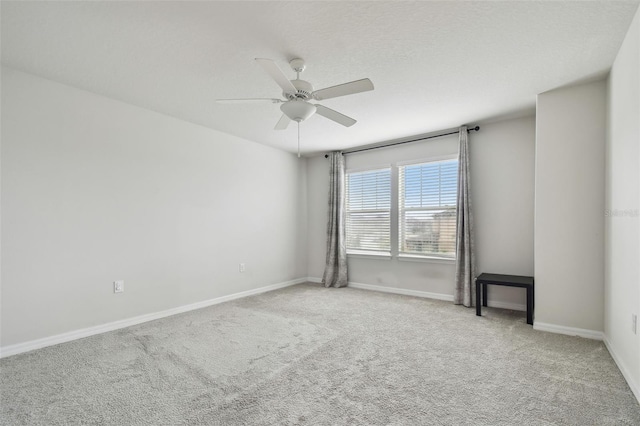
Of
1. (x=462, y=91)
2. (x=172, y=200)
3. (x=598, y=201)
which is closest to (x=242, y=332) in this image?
(x=172, y=200)

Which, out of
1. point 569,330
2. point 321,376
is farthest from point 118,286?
point 569,330

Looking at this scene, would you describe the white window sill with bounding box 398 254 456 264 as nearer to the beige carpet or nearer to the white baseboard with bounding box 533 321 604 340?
the beige carpet

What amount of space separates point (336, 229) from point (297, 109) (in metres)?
3.17

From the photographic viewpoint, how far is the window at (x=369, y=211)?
5184 millimetres

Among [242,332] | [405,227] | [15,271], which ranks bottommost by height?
[242,332]

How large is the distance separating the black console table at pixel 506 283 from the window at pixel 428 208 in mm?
710

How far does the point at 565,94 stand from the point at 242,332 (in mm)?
4066

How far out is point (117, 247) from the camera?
337 centimetres

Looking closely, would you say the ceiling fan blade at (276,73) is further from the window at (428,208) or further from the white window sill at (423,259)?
the white window sill at (423,259)

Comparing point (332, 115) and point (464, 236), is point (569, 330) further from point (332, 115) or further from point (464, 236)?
point (332, 115)

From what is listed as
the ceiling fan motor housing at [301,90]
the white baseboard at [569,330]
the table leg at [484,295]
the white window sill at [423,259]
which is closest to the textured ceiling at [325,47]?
the ceiling fan motor housing at [301,90]

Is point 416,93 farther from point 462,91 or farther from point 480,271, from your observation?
point 480,271

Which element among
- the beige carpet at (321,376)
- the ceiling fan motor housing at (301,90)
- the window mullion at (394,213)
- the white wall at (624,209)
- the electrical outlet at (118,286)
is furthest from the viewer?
the window mullion at (394,213)

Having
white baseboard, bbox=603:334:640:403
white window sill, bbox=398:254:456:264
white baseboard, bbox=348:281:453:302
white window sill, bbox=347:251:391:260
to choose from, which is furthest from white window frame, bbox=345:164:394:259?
white baseboard, bbox=603:334:640:403
